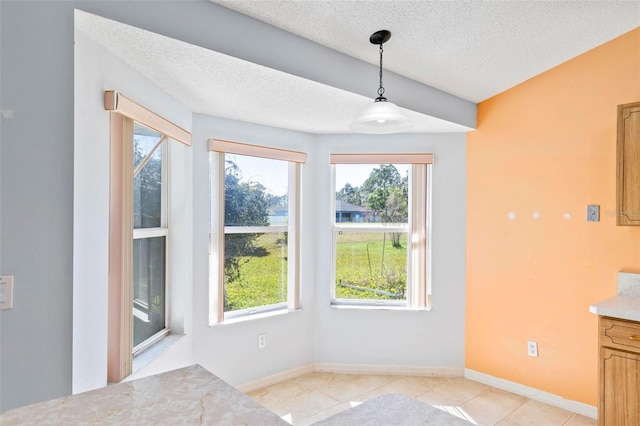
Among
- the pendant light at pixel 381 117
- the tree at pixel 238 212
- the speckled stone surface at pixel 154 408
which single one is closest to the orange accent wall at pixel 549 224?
the pendant light at pixel 381 117

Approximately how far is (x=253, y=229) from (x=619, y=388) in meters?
2.64

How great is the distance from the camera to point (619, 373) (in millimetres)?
2137

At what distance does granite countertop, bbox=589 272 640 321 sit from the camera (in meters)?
2.10

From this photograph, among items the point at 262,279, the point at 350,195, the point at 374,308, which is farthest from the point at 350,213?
the point at 262,279

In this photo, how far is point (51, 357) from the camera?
4.66 feet

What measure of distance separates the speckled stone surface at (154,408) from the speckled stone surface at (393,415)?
0.54 ft

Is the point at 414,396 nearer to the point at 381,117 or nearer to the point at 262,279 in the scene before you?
the point at 262,279

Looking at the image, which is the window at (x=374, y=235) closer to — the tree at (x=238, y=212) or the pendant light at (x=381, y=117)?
the tree at (x=238, y=212)

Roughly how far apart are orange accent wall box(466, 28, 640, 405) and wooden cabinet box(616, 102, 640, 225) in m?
0.28

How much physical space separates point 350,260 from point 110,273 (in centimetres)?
218

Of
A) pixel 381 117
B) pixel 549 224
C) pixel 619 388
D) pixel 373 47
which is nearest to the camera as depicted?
pixel 381 117

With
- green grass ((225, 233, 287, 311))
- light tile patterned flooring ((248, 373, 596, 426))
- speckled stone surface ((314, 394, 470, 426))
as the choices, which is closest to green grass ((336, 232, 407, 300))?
green grass ((225, 233, 287, 311))

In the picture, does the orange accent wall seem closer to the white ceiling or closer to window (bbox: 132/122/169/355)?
the white ceiling

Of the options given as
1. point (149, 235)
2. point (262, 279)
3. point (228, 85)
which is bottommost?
point (262, 279)
